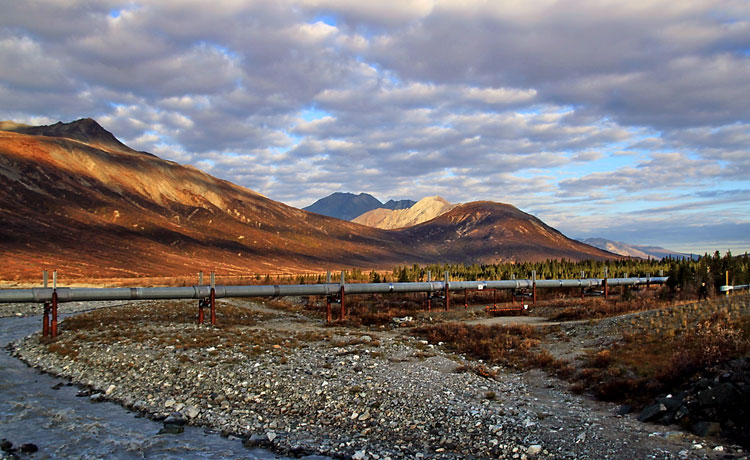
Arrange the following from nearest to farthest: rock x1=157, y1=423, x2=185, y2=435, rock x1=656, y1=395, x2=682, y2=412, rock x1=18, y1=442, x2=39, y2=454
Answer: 1. rock x1=656, y1=395, x2=682, y2=412
2. rock x1=18, y1=442, x2=39, y2=454
3. rock x1=157, y1=423, x2=185, y2=435

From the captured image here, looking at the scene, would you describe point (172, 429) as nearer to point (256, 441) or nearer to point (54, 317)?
point (256, 441)

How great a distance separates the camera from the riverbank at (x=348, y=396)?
1250cm

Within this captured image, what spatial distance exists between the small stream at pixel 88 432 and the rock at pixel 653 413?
343 inches

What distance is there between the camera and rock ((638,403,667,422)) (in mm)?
13086

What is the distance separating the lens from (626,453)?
11445 millimetres

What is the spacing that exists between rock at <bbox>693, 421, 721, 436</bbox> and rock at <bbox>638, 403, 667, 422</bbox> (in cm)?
123

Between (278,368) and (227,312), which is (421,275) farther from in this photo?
(278,368)

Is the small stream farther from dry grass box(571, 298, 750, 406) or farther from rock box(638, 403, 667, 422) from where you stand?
dry grass box(571, 298, 750, 406)

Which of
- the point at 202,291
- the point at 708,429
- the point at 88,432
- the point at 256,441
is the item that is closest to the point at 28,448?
the point at 88,432

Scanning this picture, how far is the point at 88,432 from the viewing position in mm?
14617

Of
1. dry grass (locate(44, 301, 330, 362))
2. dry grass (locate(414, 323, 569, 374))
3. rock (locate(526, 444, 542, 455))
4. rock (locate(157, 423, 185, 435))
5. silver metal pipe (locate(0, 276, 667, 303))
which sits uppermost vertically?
silver metal pipe (locate(0, 276, 667, 303))

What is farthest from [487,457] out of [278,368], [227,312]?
[227,312]

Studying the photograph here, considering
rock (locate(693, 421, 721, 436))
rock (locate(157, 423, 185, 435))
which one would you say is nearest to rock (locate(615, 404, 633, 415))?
rock (locate(693, 421, 721, 436))

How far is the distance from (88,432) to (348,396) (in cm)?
787
